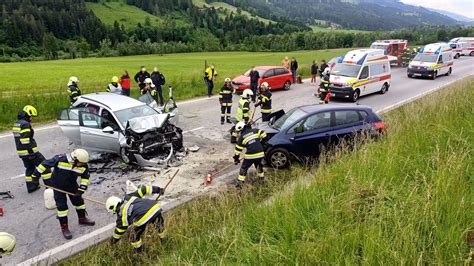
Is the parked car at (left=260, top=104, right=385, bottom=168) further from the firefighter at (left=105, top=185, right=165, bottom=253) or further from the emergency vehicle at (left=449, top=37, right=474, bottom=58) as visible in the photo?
the emergency vehicle at (left=449, top=37, right=474, bottom=58)

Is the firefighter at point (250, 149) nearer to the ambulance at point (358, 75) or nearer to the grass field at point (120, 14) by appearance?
the ambulance at point (358, 75)

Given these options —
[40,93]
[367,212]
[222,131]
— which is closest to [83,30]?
[40,93]

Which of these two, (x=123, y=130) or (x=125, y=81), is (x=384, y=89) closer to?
(x=125, y=81)

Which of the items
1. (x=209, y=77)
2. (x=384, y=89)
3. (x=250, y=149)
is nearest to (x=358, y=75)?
(x=384, y=89)

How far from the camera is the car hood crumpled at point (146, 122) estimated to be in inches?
363

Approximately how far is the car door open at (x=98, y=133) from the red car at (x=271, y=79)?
10.9 meters

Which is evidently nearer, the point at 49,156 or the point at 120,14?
the point at 49,156

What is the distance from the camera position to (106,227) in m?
6.50

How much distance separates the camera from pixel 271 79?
20.4 metres

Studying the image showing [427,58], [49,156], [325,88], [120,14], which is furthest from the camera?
[120,14]

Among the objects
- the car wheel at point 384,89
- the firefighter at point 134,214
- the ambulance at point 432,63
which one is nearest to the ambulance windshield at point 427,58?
the ambulance at point 432,63

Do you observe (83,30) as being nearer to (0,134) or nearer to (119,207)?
(0,134)

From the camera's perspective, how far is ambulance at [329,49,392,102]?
56.4 ft

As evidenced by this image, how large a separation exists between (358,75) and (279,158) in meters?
10.6
